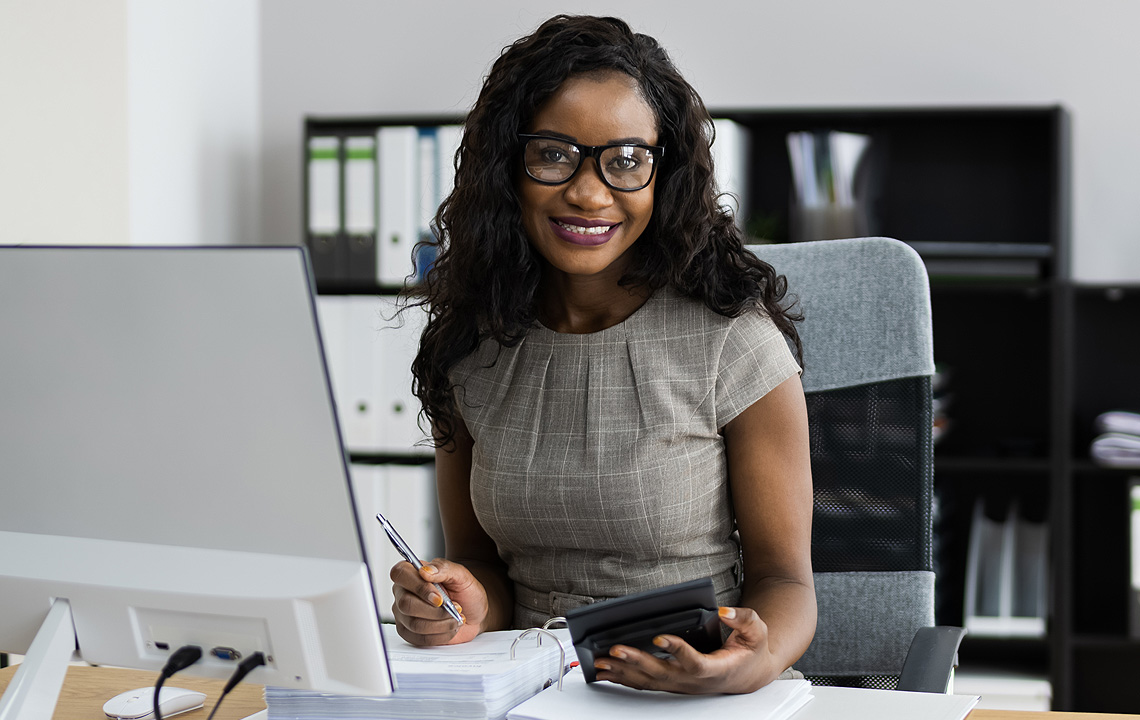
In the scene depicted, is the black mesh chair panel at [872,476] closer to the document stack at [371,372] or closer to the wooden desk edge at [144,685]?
the wooden desk edge at [144,685]

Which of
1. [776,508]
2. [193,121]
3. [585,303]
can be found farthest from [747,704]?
[193,121]

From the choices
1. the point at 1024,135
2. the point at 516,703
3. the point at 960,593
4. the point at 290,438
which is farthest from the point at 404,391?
the point at 290,438

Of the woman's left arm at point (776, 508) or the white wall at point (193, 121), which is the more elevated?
the white wall at point (193, 121)

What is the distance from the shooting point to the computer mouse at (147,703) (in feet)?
3.15

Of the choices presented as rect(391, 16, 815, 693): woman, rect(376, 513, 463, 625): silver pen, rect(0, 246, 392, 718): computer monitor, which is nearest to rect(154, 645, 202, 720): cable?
rect(0, 246, 392, 718): computer monitor

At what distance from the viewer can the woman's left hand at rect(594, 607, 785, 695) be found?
84cm

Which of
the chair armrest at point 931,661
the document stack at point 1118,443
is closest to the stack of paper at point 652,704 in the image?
the chair armrest at point 931,661

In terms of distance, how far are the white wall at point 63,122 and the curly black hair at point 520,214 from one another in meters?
1.20

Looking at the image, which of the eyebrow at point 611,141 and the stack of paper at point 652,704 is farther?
the eyebrow at point 611,141

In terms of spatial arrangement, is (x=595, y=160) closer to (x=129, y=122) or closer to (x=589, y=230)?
(x=589, y=230)

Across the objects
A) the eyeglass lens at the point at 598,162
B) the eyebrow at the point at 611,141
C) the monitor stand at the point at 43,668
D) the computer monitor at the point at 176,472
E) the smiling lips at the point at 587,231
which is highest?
the eyebrow at the point at 611,141

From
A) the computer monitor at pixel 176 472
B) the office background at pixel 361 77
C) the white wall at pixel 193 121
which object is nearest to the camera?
the computer monitor at pixel 176 472

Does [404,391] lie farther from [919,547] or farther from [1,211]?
[919,547]

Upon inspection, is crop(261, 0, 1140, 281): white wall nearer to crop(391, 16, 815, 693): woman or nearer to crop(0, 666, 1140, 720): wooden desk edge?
crop(391, 16, 815, 693): woman
